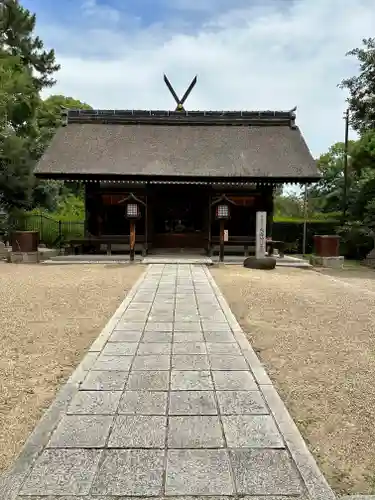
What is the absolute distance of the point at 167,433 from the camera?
2496 mm

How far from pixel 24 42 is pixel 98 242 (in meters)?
16.0

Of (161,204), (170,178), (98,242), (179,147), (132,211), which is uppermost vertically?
(179,147)

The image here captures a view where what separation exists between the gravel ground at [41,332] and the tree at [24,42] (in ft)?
57.1

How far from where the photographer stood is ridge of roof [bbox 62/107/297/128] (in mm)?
17266

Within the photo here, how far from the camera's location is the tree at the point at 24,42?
21609 millimetres

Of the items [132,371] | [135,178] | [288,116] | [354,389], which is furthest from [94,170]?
[354,389]

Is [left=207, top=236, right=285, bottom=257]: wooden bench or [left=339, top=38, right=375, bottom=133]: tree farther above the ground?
[left=339, top=38, right=375, bottom=133]: tree

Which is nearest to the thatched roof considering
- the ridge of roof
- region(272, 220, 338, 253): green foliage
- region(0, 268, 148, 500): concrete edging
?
the ridge of roof

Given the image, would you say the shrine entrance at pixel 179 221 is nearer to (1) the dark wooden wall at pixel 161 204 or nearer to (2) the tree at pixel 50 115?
(1) the dark wooden wall at pixel 161 204

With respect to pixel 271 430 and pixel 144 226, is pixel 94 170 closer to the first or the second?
pixel 144 226

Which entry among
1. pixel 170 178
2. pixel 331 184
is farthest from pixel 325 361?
pixel 331 184

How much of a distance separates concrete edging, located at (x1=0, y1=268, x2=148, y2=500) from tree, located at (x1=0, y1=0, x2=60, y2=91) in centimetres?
2180

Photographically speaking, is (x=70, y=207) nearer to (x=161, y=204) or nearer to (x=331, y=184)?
(x=161, y=204)

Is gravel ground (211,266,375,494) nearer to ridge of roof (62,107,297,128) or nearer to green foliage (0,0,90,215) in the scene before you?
ridge of roof (62,107,297,128)
